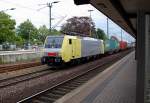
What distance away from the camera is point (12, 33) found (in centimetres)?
9994

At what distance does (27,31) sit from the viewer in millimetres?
136000

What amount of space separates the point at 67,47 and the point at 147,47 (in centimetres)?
1751

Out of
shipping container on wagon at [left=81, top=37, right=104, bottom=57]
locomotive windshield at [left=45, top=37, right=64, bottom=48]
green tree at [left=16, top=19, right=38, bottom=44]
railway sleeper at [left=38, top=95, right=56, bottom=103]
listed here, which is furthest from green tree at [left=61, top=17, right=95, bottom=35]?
railway sleeper at [left=38, top=95, right=56, bottom=103]

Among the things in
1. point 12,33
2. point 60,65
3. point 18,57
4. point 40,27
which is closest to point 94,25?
point 12,33

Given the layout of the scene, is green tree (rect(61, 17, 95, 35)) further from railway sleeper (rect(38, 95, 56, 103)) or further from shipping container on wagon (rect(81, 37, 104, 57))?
railway sleeper (rect(38, 95, 56, 103))

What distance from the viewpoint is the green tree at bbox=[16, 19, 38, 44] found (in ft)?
444

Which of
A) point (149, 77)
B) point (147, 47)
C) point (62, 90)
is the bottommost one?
point (62, 90)

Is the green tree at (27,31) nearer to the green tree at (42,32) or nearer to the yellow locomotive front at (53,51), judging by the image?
the green tree at (42,32)

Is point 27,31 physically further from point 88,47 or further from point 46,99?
point 46,99

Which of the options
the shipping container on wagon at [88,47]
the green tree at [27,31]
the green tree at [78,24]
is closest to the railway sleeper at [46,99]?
the shipping container on wagon at [88,47]

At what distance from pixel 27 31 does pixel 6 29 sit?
128ft

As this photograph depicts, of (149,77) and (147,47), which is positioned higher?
(147,47)

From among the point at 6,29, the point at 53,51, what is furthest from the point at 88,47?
the point at 6,29

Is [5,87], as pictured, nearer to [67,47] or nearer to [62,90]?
[62,90]
